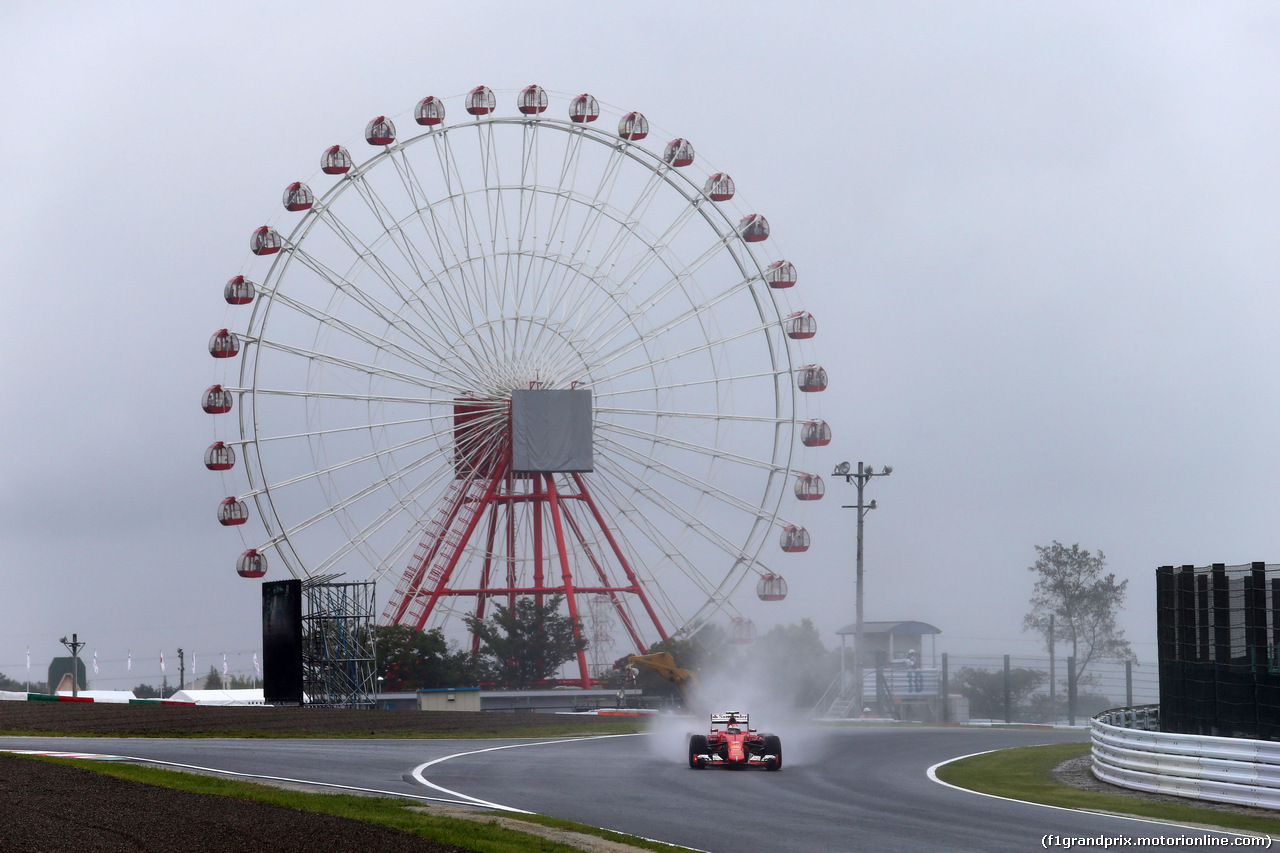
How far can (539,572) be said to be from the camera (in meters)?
62.6

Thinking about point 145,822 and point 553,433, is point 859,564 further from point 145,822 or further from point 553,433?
point 145,822

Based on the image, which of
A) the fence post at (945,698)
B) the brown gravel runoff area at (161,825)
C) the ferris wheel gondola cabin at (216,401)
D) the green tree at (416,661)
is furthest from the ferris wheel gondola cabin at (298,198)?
the brown gravel runoff area at (161,825)

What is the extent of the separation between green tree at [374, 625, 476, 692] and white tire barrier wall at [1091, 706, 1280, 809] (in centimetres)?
4638

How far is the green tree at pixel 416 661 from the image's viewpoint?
67.5 m

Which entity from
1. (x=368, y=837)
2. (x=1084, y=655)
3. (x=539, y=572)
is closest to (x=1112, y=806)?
(x=368, y=837)

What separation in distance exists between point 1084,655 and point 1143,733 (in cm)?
7254

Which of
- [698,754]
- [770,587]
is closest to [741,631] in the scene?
[770,587]

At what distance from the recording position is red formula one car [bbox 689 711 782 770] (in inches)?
1081

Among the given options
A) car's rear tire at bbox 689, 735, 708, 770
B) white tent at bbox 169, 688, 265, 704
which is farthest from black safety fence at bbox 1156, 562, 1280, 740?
white tent at bbox 169, 688, 265, 704

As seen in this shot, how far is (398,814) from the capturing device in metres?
18.3

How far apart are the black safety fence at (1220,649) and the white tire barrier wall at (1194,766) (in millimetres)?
1351

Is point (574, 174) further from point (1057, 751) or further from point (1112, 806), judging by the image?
point (1112, 806)

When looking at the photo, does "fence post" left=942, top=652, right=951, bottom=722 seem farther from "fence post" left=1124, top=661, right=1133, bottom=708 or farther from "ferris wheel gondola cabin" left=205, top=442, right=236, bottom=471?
"ferris wheel gondola cabin" left=205, top=442, right=236, bottom=471

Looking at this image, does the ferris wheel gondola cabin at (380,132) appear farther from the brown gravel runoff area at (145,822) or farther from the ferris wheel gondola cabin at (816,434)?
the brown gravel runoff area at (145,822)
